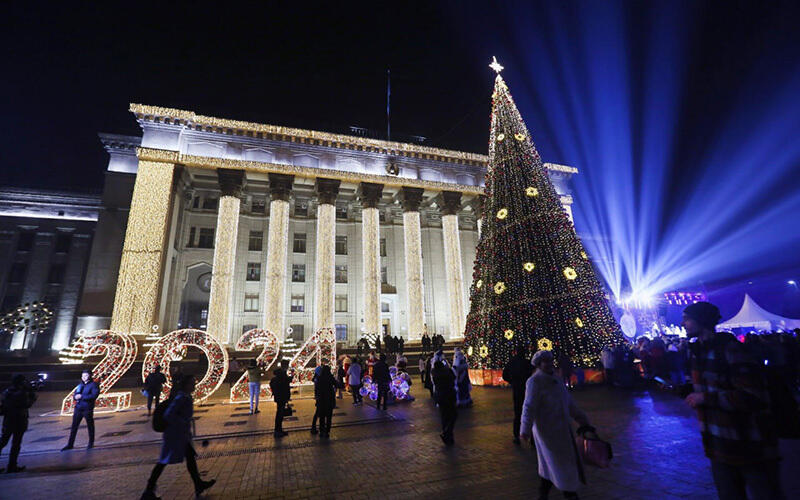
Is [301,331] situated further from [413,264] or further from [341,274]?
[413,264]

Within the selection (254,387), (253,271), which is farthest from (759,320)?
(253,271)

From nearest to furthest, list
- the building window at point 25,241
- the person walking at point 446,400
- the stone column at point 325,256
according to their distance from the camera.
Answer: the person walking at point 446,400, the stone column at point 325,256, the building window at point 25,241

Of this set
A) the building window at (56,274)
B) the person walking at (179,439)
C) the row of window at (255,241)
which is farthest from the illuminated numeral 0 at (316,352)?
the building window at (56,274)

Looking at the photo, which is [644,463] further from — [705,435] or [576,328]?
[576,328]

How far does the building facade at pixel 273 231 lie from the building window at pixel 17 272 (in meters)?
15.6

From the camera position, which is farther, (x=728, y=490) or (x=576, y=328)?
(x=576, y=328)

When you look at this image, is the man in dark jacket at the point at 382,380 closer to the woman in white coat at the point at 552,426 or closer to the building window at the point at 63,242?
the woman in white coat at the point at 552,426

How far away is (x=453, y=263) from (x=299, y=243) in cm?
1408

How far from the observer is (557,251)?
42.1ft

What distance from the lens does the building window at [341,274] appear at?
106 ft

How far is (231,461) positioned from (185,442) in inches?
70.8

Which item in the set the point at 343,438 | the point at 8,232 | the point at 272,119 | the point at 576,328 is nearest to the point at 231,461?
the point at 343,438

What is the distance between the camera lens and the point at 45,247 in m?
32.8

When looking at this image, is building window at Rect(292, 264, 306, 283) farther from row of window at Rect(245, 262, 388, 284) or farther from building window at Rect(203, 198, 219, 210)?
building window at Rect(203, 198, 219, 210)
